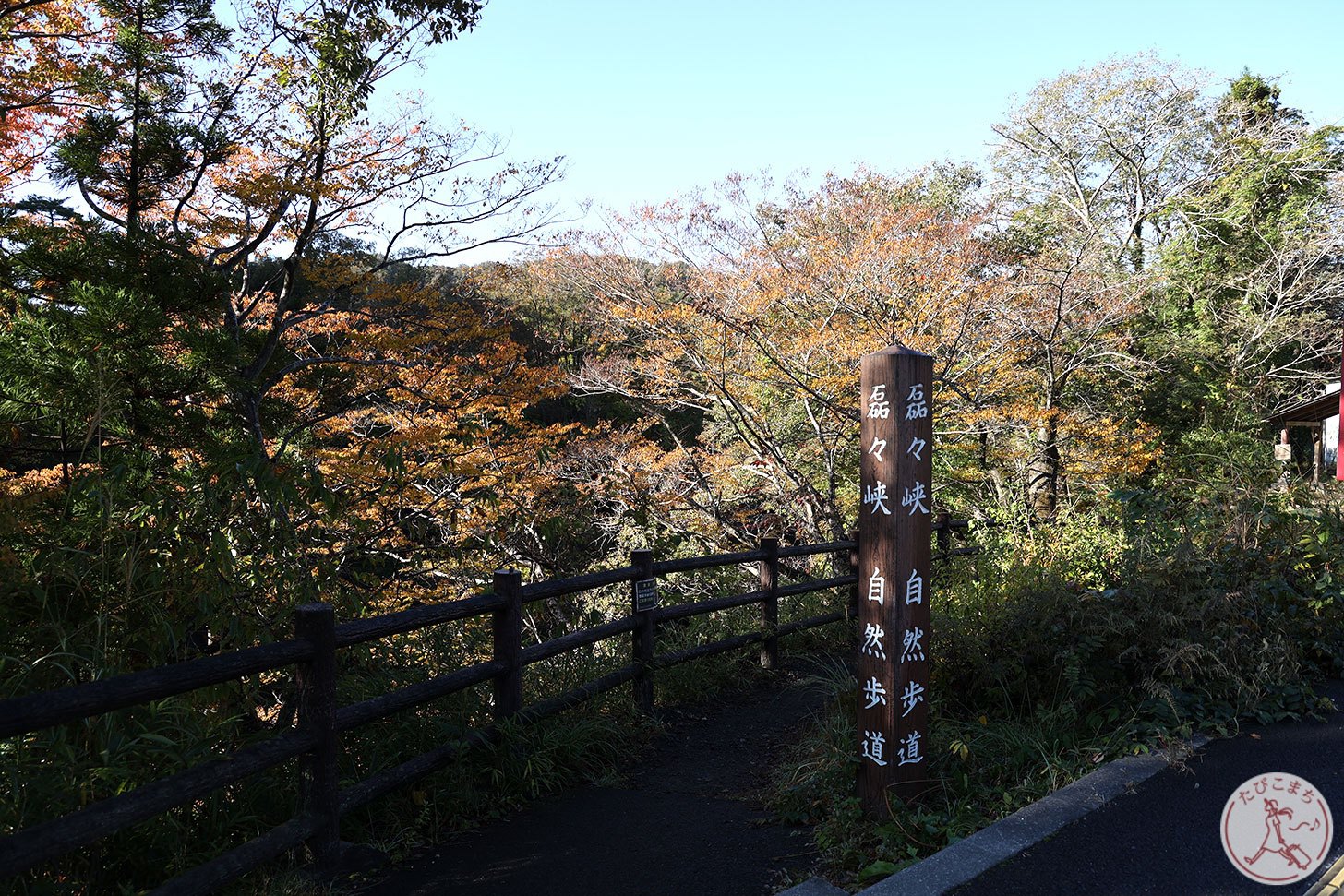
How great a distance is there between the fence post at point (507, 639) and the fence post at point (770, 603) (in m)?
3.23

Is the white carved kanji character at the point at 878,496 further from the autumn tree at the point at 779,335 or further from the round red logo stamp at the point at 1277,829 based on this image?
the autumn tree at the point at 779,335

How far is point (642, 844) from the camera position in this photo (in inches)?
164

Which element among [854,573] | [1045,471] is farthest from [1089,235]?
[854,573]

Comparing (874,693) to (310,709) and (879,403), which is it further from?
(310,709)

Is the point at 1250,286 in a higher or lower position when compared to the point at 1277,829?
higher

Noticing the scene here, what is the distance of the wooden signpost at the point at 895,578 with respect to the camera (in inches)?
161

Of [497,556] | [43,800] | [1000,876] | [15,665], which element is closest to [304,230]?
[497,556]

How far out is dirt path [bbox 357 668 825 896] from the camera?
3.70 meters

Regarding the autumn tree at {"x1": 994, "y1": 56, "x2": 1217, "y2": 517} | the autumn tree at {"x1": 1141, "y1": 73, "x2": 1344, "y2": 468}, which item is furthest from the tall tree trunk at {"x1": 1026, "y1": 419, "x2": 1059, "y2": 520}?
the autumn tree at {"x1": 1141, "y1": 73, "x2": 1344, "y2": 468}

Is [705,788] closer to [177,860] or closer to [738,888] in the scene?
[738,888]

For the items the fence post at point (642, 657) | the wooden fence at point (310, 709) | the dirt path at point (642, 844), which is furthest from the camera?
the fence post at point (642, 657)

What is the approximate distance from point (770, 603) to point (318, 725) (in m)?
4.83

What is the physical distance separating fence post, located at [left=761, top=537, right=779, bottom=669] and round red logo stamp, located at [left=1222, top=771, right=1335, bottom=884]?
159 inches

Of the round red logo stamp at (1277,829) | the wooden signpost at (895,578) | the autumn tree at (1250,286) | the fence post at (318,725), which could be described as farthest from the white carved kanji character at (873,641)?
the autumn tree at (1250,286)
